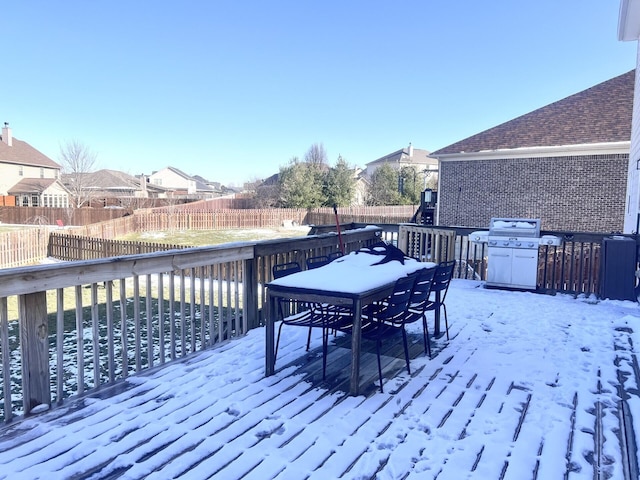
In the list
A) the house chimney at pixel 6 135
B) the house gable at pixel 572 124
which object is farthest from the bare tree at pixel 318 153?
the house gable at pixel 572 124

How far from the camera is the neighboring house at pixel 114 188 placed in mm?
36500

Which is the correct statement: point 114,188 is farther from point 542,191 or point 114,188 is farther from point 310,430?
point 310,430

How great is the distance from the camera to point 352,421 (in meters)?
2.66

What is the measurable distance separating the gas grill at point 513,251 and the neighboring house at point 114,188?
35.4 meters

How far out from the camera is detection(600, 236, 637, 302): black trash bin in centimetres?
598

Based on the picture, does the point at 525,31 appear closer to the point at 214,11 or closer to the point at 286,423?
the point at 214,11

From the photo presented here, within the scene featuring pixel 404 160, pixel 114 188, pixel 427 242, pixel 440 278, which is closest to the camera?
pixel 440 278

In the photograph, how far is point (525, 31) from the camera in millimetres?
15484

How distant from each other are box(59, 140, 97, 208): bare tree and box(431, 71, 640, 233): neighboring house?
2823 centimetres

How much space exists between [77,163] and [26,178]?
610 cm

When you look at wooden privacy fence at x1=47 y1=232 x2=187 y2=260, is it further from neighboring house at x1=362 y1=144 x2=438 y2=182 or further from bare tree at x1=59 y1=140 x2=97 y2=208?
neighboring house at x1=362 y1=144 x2=438 y2=182

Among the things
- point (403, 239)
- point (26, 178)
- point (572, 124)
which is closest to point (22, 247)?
point (403, 239)

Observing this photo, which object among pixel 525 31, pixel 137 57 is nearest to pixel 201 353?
pixel 525 31

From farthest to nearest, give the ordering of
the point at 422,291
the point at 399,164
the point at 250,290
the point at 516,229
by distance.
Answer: the point at 399,164
the point at 516,229
the point at 250,290
the point at 422,291
